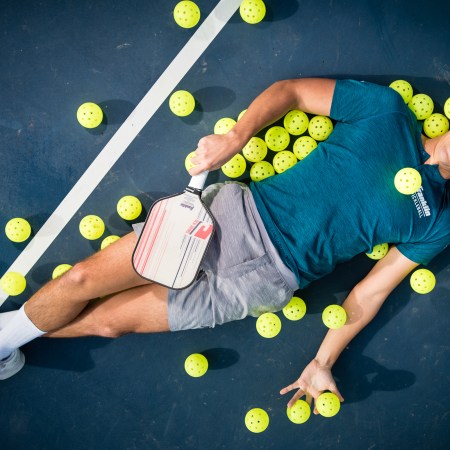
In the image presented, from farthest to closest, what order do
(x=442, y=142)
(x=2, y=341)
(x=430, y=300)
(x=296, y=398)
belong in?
(x=430, y=300), (x=296, y=398), (x=2, y=341), (x=442, y=142)

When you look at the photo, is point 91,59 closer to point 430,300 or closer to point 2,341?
point 2,341

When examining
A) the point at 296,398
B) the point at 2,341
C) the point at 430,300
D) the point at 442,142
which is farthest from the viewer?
the point at 430,300

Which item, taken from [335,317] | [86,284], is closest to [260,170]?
[335,317]

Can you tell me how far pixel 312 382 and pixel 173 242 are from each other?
1044 mm

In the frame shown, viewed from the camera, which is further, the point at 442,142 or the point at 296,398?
the point at 296,398

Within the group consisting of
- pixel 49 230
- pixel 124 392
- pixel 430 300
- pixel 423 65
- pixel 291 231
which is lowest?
pixel 430 300

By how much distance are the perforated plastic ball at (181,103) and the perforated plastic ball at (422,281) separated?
1436mm

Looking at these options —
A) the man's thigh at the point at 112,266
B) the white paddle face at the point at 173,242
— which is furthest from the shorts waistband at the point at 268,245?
the man's thigh at the point at 112,266

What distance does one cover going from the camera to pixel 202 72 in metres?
2.75

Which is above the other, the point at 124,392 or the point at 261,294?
the point at 261,294

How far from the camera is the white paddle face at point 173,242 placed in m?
2.31

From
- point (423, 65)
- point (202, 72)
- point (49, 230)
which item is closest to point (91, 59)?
point (202, 72)

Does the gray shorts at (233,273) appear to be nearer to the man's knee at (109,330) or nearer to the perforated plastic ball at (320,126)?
the man's knee at (109,330)

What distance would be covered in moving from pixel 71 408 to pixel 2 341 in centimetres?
55
